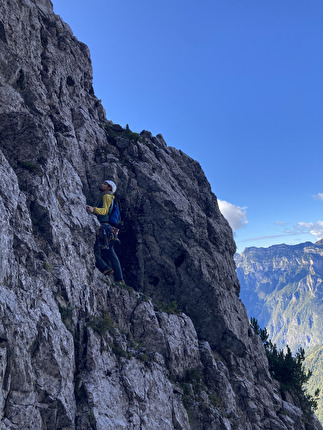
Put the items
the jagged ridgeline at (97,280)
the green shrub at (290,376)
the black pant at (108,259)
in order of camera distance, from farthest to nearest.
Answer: the green shrub at (290,376) → the black pant at (108,259) → the jagged ridgeline at (97,280)

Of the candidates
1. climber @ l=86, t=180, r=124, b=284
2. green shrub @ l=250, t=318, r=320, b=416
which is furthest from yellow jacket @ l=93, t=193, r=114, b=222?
green shrub @ l=250, t=318, r=320, b=416

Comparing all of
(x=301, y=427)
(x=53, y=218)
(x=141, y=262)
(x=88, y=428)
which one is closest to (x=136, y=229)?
(x=141, y=262)

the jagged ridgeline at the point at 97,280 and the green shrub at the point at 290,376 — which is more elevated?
the jagged ridgeline at the point at 97,280

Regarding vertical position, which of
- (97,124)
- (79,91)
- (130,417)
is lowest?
(130,417)

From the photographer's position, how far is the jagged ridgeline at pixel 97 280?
1237cm

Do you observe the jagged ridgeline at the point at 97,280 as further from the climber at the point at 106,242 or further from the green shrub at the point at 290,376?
the green shrub at the point at 290,376

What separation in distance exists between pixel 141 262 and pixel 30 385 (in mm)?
15945

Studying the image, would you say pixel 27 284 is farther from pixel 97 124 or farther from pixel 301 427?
pixel 301 427

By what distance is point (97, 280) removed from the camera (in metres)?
19.9

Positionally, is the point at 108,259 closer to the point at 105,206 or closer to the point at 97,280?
the point at 97,280

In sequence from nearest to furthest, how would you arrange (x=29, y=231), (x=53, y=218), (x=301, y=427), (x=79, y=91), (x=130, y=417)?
(x=130, y=417) < (x=29, y=231) < (x=53, y=218) < (x=301, y=427) < (x=79, y=91)

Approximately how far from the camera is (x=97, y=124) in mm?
30391

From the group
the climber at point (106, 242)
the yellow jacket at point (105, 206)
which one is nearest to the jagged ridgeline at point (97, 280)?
the climber at point (106, 242)

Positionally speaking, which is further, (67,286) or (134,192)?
(134,192)
